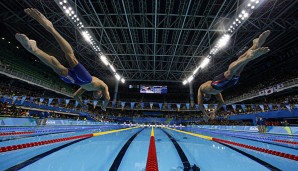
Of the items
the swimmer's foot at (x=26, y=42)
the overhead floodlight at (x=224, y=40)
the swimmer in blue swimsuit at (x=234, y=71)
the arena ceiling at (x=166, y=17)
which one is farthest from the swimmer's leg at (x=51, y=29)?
the overhead floodlight at (x=224, y=40)

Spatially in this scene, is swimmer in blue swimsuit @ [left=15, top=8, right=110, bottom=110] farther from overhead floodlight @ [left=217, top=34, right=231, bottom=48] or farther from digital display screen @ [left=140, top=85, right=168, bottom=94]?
digital display screen @ [left=140, top=85, right=168, bottom=94]

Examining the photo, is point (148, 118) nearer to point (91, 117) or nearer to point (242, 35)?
point (91, 117)

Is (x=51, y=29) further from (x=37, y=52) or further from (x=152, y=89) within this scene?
(x=152, y=89)

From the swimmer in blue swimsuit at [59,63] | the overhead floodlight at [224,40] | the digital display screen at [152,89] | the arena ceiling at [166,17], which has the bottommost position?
the swimmer in blue swimsuit at [59,63]

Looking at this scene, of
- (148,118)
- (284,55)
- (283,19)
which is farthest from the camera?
(148,118)

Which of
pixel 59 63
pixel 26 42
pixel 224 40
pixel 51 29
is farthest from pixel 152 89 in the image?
pixel 26 42

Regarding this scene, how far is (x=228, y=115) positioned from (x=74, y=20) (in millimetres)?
25928

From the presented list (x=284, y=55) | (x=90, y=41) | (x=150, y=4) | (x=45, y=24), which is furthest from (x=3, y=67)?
Answer: (x=284, y=55)

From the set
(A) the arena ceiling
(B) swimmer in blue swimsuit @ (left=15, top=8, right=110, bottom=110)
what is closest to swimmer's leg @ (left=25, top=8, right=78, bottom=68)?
(B) swimmer in blue swimsuit @ (left=15, top=8, right=110, bottom=110)

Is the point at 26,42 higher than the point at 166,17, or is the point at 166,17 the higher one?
the point at 166,17

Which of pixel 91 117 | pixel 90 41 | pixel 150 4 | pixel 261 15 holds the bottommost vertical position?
pixel 91 117

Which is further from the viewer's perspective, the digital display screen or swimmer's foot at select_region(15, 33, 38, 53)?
the digital display screen

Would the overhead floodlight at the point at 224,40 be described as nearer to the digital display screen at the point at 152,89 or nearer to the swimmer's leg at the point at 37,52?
the swimmer's leg at the point at 37,52

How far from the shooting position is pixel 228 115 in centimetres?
2902
